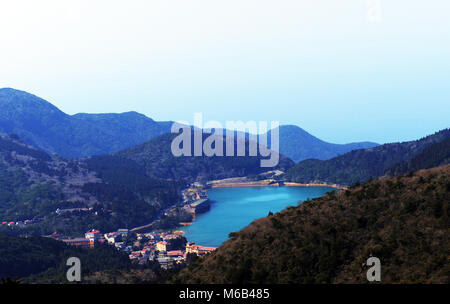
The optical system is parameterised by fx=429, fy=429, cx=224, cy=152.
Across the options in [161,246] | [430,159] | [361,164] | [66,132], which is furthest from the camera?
[66,132]

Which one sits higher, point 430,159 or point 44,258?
point 430,159

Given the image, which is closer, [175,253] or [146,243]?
[175,253]

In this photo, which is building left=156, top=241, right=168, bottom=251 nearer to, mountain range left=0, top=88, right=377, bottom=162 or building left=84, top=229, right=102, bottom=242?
building left=84, top=229, right=102, bottom=242

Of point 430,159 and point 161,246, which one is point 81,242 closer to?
point 161,246

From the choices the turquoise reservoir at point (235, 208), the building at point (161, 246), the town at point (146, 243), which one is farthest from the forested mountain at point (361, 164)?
the building at point (161, 246)

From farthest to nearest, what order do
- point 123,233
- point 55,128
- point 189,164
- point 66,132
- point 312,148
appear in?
point 312,148
point 66,132
point 55,128
point 189,164
point 123,233

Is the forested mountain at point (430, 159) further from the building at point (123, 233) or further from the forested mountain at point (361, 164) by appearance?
the building at point (123, 233)

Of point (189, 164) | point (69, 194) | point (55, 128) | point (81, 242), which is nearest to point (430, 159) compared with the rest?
point (81, 242)
